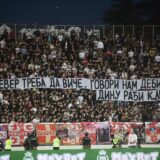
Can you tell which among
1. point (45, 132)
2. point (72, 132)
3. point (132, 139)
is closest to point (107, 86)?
point (72, 132)

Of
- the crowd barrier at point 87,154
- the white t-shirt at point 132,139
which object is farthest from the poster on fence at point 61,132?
the crowd barrier at point 87,154

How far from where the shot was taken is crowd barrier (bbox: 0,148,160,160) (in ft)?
72.1

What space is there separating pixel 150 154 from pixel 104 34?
18.1m

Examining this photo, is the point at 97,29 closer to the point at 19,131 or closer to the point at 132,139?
the point at 19,131

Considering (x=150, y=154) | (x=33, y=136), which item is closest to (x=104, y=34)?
(x=33, y=136)

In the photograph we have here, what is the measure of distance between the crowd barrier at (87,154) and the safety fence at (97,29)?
17.1m

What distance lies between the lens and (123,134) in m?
32.7

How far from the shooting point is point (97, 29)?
40156 mm

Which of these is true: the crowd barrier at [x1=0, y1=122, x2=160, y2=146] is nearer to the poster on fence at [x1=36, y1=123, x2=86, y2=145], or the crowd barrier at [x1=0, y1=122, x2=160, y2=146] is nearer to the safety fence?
the poster on fence at [x1=36, y1=123, x2=86, y2=145]

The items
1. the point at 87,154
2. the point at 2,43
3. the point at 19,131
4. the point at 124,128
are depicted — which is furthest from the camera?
the point at 2,43

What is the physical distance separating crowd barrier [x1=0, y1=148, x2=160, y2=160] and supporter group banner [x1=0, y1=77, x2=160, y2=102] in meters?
10.7

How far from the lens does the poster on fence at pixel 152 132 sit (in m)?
32.9

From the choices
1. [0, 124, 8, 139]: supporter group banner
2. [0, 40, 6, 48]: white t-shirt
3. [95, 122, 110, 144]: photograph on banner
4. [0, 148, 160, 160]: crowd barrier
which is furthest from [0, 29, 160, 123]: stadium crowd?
[0, 148, 160, 160]: crowd barrier

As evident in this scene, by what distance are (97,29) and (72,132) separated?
10.5 meters
